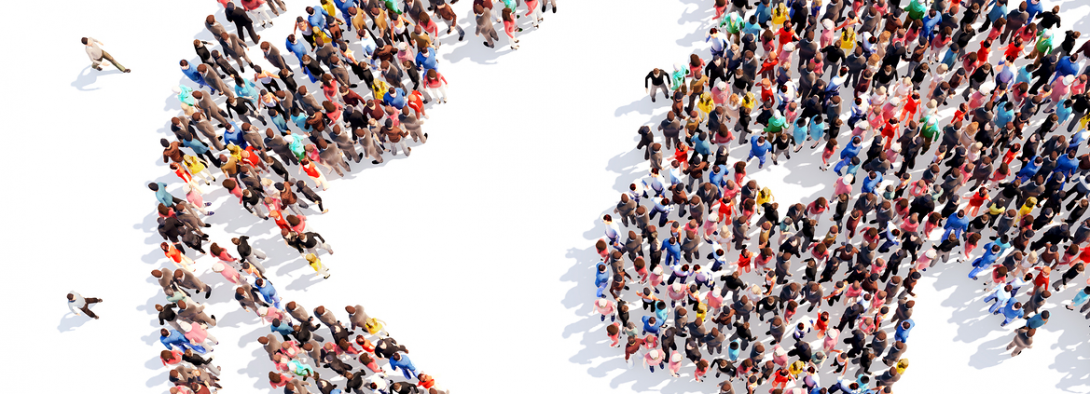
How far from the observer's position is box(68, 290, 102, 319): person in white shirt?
20.4 m

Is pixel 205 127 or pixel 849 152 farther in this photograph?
pixel 205 127

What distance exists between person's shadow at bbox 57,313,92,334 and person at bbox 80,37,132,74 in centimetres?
901

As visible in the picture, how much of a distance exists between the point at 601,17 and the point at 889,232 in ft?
39.3

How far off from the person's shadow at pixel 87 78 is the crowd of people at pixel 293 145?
71 cm

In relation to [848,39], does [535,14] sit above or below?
above

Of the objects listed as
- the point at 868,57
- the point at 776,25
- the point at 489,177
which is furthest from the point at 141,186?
the point at 868,57

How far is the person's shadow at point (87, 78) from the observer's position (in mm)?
26172

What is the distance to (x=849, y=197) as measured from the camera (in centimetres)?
2080

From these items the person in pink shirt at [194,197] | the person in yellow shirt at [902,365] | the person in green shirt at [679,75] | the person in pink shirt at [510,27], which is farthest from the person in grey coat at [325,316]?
the person in yellow shirt at [902,365]

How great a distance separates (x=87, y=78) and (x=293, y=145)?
1001 centimetres

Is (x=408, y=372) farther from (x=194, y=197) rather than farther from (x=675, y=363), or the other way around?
(x=194, y=197)

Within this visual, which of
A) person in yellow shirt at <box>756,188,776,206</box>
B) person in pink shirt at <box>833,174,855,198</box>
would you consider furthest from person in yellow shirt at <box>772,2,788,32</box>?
person in yellow shirt at <box>756,188,776,206</box>

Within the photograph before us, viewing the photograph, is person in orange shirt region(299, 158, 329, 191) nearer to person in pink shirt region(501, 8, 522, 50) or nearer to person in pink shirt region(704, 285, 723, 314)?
person in pink shirt region(501, 8, 522, 50)

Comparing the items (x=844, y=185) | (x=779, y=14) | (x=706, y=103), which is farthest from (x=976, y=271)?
(x=779, y=14)
